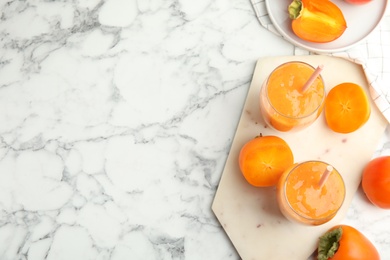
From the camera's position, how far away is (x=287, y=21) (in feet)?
3.29

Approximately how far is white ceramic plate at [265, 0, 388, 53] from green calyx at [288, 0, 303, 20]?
0.12 feet

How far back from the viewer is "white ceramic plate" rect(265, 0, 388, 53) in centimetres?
99

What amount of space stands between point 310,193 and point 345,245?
0.09 m

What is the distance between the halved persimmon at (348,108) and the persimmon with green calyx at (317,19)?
9cm

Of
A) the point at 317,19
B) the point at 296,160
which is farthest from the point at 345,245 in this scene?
the point at 317,19

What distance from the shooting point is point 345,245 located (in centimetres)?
87

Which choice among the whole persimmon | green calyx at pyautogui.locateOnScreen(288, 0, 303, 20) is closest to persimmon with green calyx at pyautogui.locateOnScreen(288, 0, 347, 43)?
green calyx at pyautogui.locateOnScreen(288, 0, 303, 20)

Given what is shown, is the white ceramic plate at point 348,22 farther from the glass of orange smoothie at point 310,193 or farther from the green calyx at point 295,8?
the glass of orange smoothie at point 310,193

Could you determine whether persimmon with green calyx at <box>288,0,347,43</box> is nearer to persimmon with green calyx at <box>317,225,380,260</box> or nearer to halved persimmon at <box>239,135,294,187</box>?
halved persimmon at <box>239,135,294,187</box>

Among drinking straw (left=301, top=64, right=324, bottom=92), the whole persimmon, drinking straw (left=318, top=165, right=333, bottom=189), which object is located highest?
drinking straw (left=301, top=64, right=324, bottom=92)

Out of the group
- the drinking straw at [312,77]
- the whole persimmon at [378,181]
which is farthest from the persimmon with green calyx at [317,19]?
the whole persimmon at [378,181]

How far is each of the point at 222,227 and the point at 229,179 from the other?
7cm

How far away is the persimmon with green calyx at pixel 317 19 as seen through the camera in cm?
95

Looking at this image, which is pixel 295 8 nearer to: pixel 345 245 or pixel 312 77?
pixel 312 77
